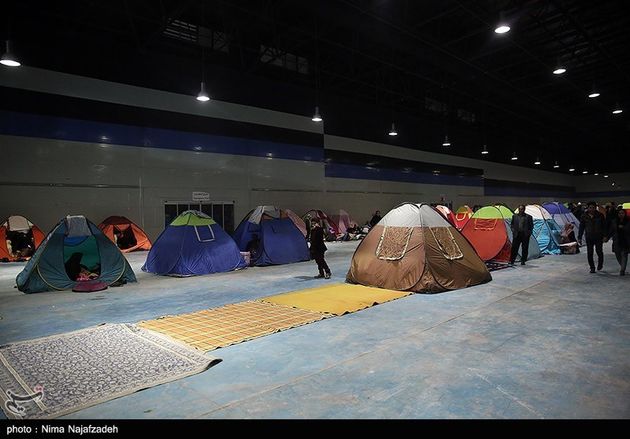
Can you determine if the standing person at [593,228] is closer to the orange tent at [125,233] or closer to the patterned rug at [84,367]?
the patterned rug at [84,367]

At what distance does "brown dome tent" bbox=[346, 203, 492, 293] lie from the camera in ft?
24.9

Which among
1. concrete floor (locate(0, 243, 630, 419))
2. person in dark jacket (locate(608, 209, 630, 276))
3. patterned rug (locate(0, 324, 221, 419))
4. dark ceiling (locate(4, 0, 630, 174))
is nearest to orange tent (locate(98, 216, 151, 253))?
dark ceiling (locate(4, 0, 630, 174))

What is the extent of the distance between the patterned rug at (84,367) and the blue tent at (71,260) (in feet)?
12.4

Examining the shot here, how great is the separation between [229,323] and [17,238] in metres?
11.3

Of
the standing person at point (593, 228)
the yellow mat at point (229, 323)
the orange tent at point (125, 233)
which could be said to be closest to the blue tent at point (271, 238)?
the orange tent at point (125, 233)

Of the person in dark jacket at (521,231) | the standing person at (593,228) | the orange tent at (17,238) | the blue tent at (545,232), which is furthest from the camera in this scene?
the blue tent at (545,232)

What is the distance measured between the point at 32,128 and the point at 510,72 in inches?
757

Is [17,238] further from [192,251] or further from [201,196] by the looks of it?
[192,251]

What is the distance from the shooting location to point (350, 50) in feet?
50.1

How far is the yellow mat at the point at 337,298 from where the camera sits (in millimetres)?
6429

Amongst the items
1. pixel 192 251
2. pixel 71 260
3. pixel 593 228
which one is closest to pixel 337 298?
pixel 192 251

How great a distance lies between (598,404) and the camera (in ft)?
10.3

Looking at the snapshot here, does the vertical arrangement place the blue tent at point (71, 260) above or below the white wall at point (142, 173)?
below
